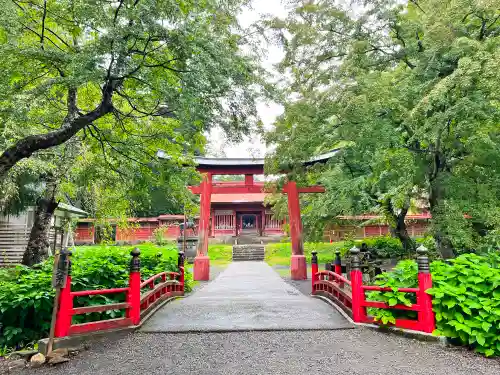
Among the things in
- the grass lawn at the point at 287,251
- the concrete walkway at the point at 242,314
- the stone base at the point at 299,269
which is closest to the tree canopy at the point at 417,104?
the concrete walkway at the point at 242,314

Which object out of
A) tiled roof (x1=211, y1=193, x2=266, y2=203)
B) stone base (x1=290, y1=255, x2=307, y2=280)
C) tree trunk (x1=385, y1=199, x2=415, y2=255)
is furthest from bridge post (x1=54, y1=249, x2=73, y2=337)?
tiled roof (x1=211, y1=193, x2=266, y2=203)

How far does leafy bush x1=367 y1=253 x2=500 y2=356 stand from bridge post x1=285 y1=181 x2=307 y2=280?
8.05 metres

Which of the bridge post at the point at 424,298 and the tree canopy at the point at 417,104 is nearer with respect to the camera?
the bridge post at the point at 424,298

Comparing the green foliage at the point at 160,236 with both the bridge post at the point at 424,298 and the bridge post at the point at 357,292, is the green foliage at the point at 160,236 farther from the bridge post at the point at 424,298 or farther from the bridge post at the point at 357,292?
the bridge post at the point at 424,298

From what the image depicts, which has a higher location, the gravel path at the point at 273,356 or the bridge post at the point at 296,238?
the bridge post at the point at 296,238

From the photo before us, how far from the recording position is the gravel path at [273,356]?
3.82 meters

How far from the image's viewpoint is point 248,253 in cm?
2361

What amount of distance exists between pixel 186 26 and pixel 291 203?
974cm

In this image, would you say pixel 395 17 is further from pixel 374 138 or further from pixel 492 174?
pixel 492 174

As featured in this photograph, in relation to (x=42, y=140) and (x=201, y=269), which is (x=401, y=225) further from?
(x=42, y=140)

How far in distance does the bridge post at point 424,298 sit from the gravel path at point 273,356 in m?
0.26

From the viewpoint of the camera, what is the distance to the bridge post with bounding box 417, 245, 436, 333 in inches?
182

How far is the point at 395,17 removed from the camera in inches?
313

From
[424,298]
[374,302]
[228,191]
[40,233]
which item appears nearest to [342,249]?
[228,191]
